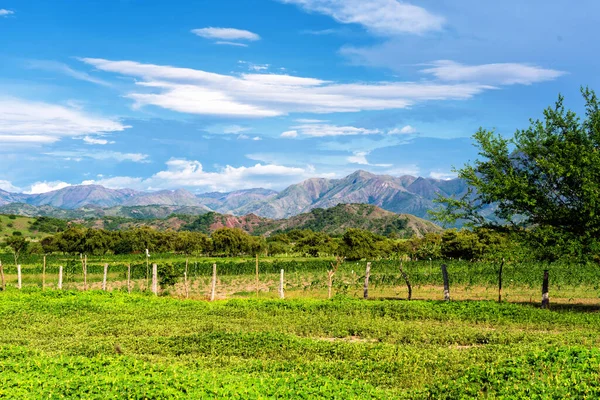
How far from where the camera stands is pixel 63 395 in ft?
37.6

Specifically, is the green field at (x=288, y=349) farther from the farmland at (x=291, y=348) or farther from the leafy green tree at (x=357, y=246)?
the leafy green tree at (x=357, y=246)

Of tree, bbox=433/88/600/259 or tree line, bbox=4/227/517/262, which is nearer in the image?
tree, bbox=433/88/600/259

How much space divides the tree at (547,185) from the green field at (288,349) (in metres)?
4.65

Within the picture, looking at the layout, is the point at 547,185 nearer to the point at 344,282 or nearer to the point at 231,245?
the point at 344,282

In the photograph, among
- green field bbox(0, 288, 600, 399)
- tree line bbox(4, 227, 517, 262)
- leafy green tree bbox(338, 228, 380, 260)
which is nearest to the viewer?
green field bbox(0, 288, 600, 399)

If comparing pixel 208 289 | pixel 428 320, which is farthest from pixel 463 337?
pixel 208 289

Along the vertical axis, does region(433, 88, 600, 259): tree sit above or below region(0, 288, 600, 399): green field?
above

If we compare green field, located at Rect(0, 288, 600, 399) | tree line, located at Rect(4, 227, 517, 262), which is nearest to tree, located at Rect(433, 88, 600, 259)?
green field, located at Rect(0, 288, 600, 399)

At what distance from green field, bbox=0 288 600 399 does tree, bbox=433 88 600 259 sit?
183 inches

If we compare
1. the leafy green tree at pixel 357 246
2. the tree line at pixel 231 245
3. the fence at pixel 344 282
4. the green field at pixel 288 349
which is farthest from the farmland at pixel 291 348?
the tree line at pixel 231 245

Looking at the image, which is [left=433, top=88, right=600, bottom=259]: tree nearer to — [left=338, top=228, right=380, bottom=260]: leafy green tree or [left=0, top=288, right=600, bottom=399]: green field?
[left=0, top=288, right=600, bottom=399]: green field

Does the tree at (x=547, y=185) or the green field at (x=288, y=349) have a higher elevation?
the tree at (x=547, y=185)

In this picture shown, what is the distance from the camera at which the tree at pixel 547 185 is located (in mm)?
26344

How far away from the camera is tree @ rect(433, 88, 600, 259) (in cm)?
2634
